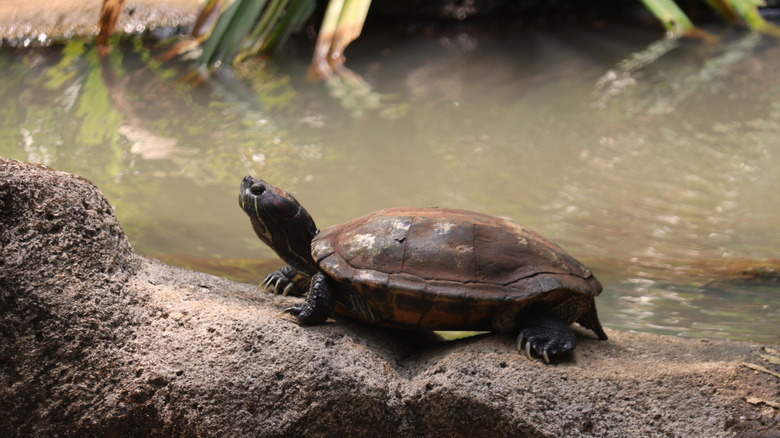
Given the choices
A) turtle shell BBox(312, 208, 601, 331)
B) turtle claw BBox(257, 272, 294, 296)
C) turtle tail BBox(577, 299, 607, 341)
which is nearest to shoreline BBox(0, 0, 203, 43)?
turtle claw BBox(257, 272, 294, 296)

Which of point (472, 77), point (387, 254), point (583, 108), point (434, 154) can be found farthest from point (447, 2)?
point (387, 254)

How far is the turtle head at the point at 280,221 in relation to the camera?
8.57 feet

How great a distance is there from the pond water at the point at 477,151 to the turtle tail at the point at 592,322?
0.73 m

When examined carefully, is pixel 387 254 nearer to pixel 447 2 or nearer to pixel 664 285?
pixel 664 285

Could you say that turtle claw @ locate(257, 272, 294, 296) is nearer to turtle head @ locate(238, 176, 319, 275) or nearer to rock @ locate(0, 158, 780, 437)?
turtle head @ locate(238, 176, 319, 275)

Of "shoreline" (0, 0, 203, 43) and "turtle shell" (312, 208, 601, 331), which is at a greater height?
"shoreline" (0, 0, 203, 43)

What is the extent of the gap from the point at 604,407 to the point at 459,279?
660 millimetres

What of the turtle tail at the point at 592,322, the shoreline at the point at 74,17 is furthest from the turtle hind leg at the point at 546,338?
the shoreline at the point at 74,17

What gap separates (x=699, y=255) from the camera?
158 inches

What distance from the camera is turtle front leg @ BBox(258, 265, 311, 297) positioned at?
299cm

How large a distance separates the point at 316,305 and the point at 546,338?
865mm

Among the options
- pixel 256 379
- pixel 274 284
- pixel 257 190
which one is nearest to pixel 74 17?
pixel 274 284

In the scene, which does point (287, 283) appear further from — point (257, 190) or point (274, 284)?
point (257, 190)

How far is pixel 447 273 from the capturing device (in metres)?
2.40
